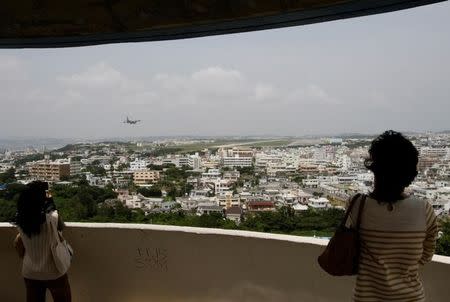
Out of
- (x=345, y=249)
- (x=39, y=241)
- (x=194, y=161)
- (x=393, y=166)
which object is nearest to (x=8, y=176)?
(x=39, y=241)

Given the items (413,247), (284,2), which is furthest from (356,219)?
(284,2)

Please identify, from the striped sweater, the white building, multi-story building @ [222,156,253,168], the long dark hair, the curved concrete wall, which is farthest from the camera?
multi-story building @ [222,156,253,168]

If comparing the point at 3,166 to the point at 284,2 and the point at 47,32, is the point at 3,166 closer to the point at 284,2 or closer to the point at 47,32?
the point at 47,32

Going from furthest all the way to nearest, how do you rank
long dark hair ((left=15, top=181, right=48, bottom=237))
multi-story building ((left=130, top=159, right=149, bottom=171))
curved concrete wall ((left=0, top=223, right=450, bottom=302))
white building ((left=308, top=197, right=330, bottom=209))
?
multi-story building ((left=130, top=159, right=149, bottom=171))
white building ((left=308, top=197, right=330, bottom=209))
curved concrete wall ((left=0, top=223, right=450, bottom=302))
long dark hair ((left=15, top=181, right=48, bottom=237))

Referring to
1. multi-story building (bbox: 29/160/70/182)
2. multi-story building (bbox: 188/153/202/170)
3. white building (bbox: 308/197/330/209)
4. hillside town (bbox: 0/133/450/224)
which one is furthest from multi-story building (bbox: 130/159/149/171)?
white building (bbox: 308/197/330/209)

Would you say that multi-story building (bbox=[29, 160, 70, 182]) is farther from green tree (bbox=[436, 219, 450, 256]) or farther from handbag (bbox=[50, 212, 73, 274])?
green tree (bbox=[436, 219, 450, 256])

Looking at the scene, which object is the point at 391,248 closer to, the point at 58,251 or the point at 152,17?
the point at 58,251

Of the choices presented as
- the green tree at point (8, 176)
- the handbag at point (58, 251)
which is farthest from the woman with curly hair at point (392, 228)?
the green tree at point (8, 176)

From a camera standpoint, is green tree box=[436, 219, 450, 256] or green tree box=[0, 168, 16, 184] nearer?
green tree box=[436, 219, 450, 256]
